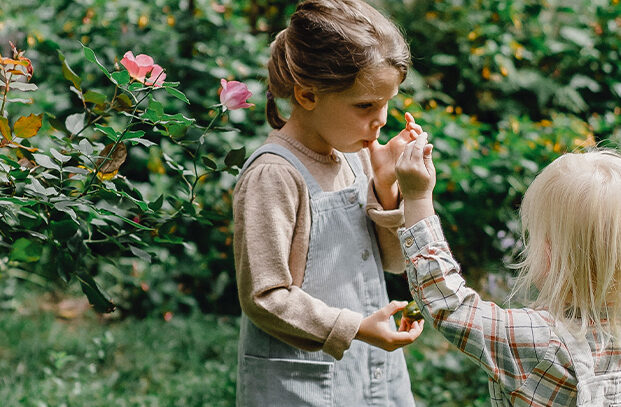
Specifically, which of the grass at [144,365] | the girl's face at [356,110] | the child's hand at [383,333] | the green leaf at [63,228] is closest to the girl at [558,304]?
the child's hand at [383,333]

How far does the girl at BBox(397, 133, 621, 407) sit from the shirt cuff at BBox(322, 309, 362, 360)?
0.17m

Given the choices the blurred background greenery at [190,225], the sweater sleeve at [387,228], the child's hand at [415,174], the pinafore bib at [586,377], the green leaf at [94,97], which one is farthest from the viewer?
the blurred background greenery at [190,225]

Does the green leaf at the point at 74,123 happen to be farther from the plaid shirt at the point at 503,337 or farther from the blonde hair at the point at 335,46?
the plaid shirt at the point at 503,337

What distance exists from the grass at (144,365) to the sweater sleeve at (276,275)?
140 cm

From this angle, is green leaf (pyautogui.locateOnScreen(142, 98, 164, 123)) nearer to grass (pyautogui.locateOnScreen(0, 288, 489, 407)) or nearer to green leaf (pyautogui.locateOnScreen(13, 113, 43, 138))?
green leaf (pyautogui.locateOnScreen(13, 113, 43, 138))

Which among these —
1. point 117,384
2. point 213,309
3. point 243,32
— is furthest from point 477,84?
point 117,384

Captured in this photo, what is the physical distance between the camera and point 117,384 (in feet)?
10.9

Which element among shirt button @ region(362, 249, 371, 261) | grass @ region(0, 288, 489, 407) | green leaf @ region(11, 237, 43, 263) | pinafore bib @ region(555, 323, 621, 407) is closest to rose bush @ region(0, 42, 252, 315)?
green leaf @ region(11, 237, 43, 263)

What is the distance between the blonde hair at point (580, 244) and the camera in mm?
1478

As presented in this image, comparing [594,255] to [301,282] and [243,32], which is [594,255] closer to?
[301,282]

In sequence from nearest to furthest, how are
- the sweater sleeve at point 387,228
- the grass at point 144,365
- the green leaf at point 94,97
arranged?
the green leaf at point 94,97 < the sweater sleeve at point 387,228 < the grass at point 144,365

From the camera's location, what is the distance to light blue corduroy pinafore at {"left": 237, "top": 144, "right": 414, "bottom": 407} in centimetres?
174

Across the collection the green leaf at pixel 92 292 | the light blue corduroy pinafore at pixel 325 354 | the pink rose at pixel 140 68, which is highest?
the pink rose at pixel 140 68

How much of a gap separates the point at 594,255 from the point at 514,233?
2371 mm
